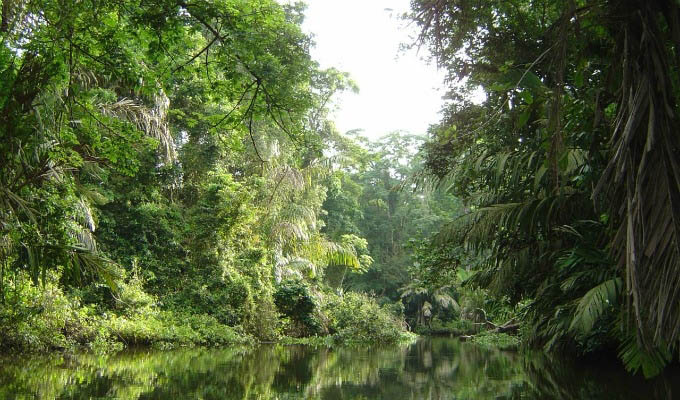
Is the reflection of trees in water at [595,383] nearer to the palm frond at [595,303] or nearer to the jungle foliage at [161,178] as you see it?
the palm frond at [595,303]

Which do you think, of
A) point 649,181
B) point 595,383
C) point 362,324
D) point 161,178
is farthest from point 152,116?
point 649,181

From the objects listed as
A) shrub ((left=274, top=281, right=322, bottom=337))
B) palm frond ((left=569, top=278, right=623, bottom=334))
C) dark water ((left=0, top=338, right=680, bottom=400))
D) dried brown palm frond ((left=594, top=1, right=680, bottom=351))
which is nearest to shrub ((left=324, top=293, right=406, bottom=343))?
shrub ((left=274, top=281, right=322, bottom=337))

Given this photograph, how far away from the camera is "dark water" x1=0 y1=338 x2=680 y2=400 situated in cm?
621

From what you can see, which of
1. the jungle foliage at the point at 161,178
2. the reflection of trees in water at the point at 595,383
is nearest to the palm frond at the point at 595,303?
the reflection of trees in water at the point at 595,383

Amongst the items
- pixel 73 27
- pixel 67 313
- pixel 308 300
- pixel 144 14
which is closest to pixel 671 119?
pixel 144 14

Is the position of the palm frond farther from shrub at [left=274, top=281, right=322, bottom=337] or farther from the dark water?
shrub at [left=274, top=281, right=322, bottom=337]

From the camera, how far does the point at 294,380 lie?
7.89 meters

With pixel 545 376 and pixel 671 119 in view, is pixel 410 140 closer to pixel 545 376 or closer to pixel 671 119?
pixel 545 376

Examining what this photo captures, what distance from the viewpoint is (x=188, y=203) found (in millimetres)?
18719

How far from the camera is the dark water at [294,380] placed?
6.21 metres

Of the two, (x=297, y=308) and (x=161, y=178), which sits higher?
(x=161, y=178)

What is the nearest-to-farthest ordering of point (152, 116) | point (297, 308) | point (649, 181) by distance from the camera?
point (649, 181) → point (152, 116) → point (297, 308)

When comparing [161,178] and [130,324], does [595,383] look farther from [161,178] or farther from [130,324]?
[161,178]

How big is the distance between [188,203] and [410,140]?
2596 cm
